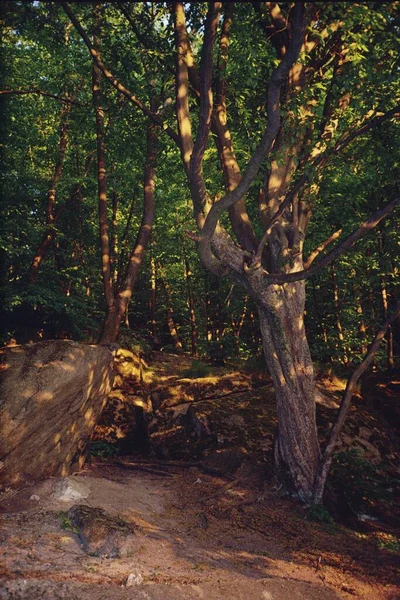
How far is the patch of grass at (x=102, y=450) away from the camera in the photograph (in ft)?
36.7

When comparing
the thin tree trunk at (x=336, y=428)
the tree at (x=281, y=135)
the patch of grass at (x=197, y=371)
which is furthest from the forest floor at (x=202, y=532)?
the patch of grass at (x=197, y=371)

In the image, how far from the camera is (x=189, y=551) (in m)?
6.14

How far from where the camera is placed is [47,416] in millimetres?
7539

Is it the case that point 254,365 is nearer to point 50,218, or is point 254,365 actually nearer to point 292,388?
point 292,388

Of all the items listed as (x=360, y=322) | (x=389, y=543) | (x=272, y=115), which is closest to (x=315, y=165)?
(x=272, y=115)

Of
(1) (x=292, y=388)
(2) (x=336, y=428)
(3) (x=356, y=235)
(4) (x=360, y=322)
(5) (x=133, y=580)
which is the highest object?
(3) (x=356, y=235)

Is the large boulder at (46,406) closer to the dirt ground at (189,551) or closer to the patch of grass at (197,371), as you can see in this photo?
the dirt ground at (189,551)

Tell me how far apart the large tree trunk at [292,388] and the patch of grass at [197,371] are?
599cm

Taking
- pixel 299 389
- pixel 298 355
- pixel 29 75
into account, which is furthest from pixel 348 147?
pixel 29 75

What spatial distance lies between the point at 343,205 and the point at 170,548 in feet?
29.6

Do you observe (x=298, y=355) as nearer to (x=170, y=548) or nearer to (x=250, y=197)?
(x=170, y=548)

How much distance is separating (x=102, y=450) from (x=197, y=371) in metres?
4.60

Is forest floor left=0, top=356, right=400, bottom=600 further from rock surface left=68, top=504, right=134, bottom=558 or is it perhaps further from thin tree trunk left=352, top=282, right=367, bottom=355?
thin tree trunk left=352, top=282, right=367, bottom=355

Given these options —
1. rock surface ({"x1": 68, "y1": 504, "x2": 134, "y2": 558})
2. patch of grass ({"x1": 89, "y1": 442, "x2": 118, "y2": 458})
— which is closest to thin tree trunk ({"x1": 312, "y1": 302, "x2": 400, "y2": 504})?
rock surface ({"x1": 68, "y1": 504, "x2": 134, "y2": 558})
